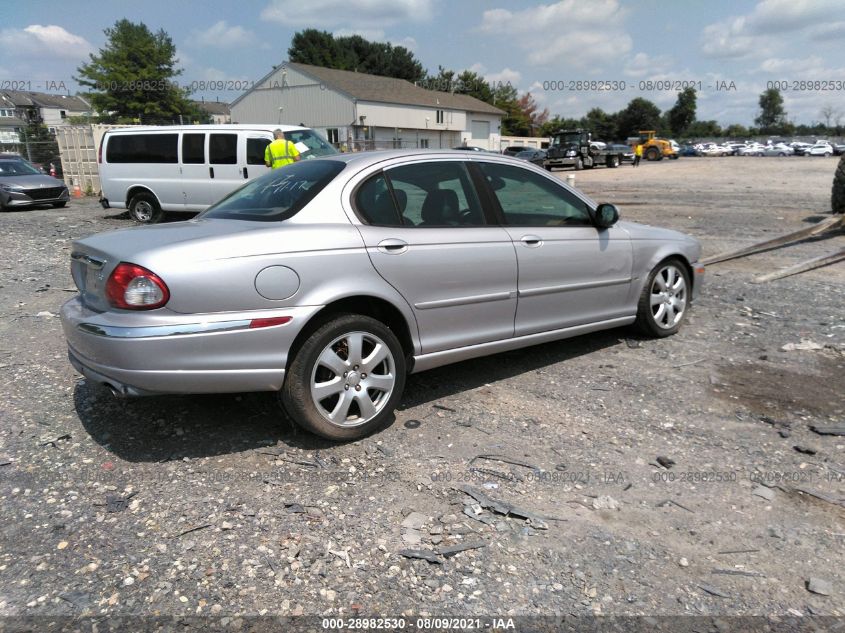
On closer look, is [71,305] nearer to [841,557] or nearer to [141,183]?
[841,557]

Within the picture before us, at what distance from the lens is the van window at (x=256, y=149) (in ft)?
40.3

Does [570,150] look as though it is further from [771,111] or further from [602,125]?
[771,111]

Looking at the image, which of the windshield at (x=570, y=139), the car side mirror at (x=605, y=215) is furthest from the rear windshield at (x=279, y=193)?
the windshield at (x=570, y=139)

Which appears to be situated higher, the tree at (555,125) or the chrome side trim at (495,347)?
the tree at (555,125)

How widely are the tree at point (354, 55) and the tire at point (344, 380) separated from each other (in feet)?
237

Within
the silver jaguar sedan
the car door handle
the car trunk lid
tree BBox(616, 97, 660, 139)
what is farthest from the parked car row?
the car trunk lid

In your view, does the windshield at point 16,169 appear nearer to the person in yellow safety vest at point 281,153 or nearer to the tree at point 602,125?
the person in yellow safety vest at point 281,153

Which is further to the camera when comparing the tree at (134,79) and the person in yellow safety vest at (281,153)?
the tree at (134,79)

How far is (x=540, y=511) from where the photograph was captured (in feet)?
9.83

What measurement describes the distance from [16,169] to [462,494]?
753 inches

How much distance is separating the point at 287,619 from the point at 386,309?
1.85 metres

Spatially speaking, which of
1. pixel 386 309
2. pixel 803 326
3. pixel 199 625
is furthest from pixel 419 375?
pixel 803 326

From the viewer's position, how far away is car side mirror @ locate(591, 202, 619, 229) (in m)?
4.76

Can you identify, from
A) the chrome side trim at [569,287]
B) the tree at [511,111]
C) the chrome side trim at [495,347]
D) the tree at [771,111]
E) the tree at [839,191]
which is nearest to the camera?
the chrome side trim at [495,347]
